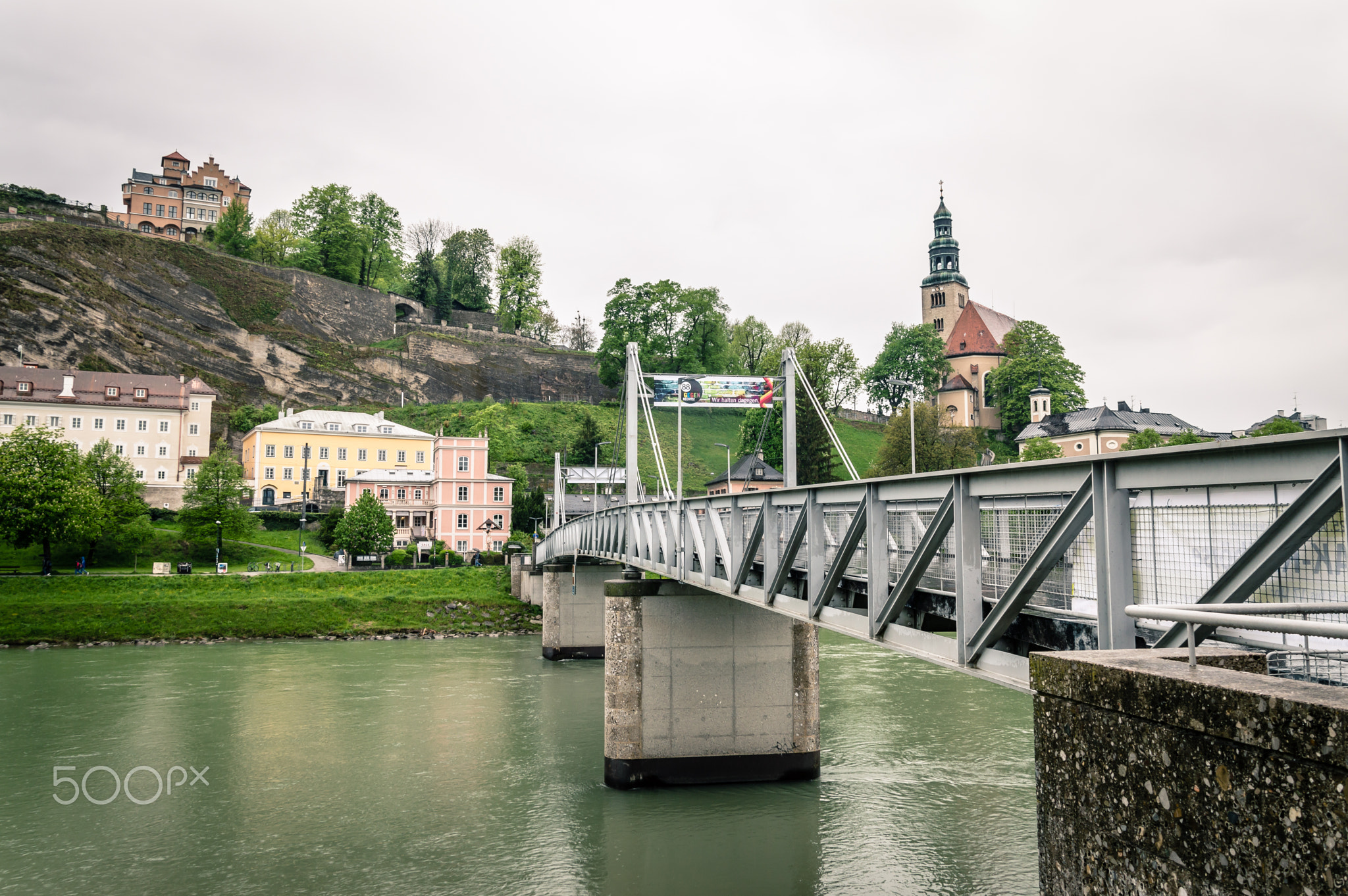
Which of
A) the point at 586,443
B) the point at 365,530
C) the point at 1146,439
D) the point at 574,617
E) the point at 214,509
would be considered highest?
the point at 586,443

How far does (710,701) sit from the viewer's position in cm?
1681

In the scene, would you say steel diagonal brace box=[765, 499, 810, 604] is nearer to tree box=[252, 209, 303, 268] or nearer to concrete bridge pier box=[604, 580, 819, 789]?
concrete bridge pier box=[604, 580, 819, 789]

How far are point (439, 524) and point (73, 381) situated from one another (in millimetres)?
30486

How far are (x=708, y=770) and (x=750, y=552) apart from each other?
21.9 feet

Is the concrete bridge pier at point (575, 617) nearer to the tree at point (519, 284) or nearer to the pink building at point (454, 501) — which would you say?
the pink building at point (454, 501)

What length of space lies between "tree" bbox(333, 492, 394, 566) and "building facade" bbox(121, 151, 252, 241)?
66937mm

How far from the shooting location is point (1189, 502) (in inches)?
193

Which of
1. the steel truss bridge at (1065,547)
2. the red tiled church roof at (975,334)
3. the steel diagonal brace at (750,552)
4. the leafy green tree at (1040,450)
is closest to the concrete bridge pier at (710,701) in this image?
the steel diagonal brace at (750,552)

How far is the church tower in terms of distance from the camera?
111 meters

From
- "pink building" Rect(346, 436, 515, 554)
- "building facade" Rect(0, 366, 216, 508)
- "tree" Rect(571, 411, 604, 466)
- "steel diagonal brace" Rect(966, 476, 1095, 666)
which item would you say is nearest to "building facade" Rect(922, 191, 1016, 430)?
"tree" Rect(571, 411, 604, 466)

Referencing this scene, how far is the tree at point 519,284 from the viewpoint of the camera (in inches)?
4387

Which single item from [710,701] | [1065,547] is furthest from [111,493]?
[1065,547]

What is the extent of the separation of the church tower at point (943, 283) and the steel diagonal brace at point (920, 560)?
349 feet

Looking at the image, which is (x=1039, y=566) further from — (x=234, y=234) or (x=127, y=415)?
(x=234, y=234)
